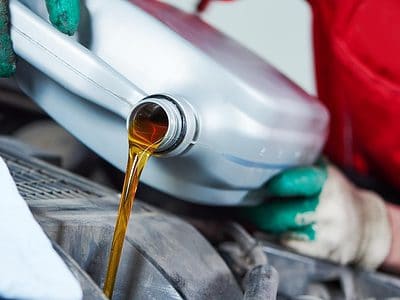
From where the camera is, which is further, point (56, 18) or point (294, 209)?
point (294, 209)

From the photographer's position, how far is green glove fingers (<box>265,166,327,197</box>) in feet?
2.31

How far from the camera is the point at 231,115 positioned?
592mm

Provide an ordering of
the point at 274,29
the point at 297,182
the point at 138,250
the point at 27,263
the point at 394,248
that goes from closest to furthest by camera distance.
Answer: the point at 27,263
the point at 138,250
the point at 297,182
the point at 394,248
the point at 274,29

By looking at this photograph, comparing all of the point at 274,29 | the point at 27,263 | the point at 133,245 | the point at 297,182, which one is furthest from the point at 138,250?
the point at 274,29

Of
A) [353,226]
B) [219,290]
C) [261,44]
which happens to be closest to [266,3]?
[261,44]

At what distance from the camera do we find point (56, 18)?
551 millimetres

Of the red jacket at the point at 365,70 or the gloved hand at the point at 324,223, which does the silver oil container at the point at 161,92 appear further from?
the red jacket at the point at 365,70

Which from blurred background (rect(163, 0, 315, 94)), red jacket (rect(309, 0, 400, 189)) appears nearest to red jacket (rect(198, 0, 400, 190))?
red jacket (rect(309, 0, 400, 189))

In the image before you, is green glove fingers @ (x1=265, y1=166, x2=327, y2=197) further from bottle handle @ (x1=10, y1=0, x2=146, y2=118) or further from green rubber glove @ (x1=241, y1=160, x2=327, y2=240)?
bottle handle @ (x1=10, y1=0, x2=146, y2=118)

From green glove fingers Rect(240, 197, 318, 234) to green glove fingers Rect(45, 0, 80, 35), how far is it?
32 centimetres

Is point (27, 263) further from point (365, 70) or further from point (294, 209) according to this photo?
point (365, 70)

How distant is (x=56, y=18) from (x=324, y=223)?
1.28 ft

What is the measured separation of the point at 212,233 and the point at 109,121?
199 millimetres

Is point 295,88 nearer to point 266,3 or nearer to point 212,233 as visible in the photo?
point 212,233
